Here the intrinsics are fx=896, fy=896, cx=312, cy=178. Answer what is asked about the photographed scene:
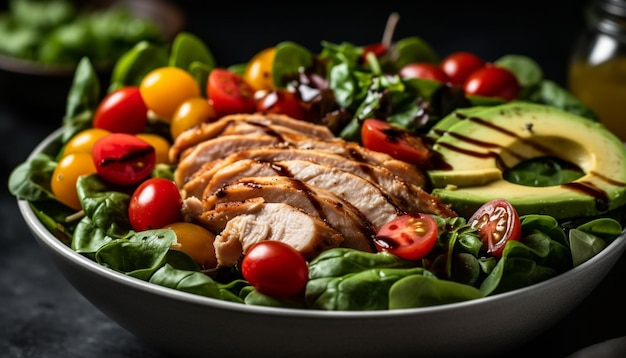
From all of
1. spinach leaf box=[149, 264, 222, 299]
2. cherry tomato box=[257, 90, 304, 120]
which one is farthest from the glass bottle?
spinach leaf box=[149, 264, 222, 299]

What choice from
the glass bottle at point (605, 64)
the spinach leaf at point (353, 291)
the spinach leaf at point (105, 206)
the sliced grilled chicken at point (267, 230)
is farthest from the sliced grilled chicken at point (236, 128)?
the glass bottle at point (605, 64)

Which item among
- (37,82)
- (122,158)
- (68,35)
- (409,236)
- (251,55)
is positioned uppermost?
(409,236)

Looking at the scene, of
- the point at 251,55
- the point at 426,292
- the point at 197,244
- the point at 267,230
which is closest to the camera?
the point at 426,292

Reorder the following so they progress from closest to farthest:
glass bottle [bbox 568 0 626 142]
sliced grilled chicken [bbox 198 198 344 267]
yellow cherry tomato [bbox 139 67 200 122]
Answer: sliced grilled chicken [bbox 198 198 344 267]
yellow cherry tomato [bbox 139 67 200 122]
glass bottle [bbox 568 0 626 142]

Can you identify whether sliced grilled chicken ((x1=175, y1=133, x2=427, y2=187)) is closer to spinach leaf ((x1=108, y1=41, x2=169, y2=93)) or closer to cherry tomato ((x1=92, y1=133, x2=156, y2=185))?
cherry tomato ((x1=92, y1=133, x2=156, y2=185))

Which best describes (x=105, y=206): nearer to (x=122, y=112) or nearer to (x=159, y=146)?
(x=159, y=146)

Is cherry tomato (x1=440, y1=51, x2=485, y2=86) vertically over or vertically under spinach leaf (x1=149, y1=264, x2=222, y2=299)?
over

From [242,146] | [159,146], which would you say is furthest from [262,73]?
[242,146]
